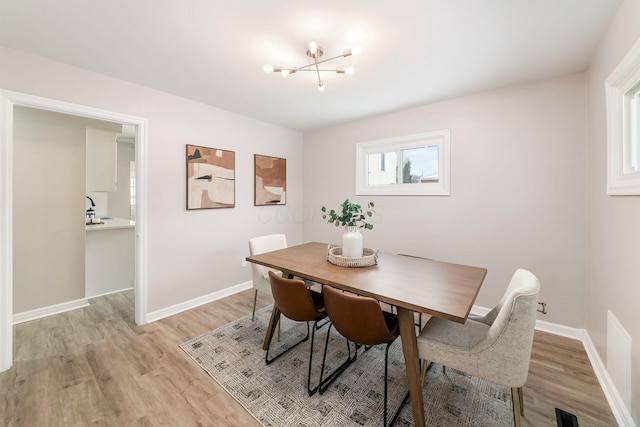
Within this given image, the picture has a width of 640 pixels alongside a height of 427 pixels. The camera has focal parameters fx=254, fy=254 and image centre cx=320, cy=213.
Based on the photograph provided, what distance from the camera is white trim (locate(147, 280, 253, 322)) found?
270cm

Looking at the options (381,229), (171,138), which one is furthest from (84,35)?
(381,229)

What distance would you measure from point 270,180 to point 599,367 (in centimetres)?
376

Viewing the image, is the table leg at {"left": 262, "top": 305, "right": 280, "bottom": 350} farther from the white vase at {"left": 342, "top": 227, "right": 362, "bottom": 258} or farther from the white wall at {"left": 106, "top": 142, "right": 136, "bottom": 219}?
the white wall at {"left": 106, "top": 142, "right": 136, "bottom": 219}

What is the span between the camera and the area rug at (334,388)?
149 centimetres

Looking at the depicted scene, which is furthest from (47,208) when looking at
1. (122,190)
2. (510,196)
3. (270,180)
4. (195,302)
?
(510,196)

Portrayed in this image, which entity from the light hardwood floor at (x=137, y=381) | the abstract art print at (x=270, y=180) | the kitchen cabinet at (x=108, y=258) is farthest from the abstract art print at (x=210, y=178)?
the light hardwood floor at (x=137, y=381)

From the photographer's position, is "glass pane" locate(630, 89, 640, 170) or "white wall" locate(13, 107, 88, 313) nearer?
"glass pane" locate(630, 89, 640, 170)

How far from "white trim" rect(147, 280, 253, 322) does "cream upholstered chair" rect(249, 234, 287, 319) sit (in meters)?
0.80

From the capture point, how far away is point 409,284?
1.55 metres

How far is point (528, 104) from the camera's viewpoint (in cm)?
242

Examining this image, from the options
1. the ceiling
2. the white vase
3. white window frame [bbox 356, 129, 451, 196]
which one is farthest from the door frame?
white window frame [bbox 356, 129, 451, 196]

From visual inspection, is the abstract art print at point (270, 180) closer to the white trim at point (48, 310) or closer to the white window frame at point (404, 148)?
the white window frame at point (404, 148)

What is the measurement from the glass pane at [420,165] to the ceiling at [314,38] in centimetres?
71

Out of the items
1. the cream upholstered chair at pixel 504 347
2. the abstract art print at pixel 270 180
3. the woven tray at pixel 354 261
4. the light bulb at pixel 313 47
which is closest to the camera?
the cream upholstered chair at pixel 504 347
